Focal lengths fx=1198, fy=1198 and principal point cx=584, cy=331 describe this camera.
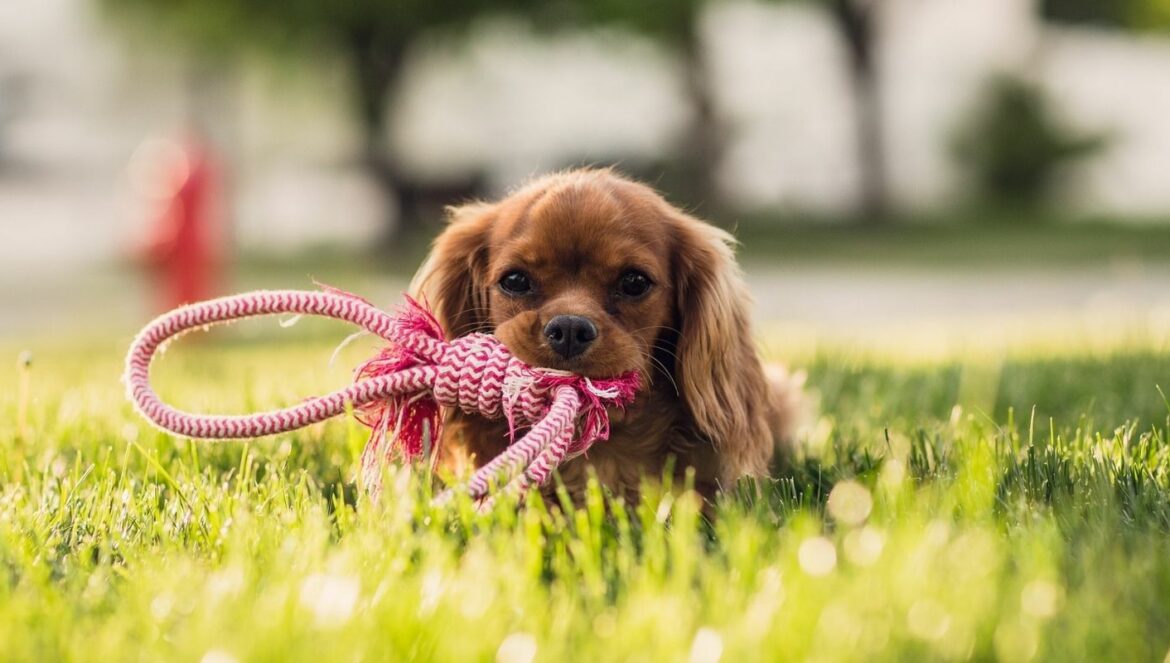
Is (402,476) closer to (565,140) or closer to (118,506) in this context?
(118,506)

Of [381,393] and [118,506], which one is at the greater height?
[381,393]

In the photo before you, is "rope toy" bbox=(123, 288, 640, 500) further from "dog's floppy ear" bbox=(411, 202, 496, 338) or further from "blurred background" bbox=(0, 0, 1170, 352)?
"blurred background" bbox=(0, 0, 1170, 352)

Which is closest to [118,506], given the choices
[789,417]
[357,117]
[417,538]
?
[417,538]

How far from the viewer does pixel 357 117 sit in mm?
21422

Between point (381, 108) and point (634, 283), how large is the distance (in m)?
18.8

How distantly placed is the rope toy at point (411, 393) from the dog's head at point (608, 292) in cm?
8

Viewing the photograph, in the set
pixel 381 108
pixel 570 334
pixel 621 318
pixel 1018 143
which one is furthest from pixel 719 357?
pixel 1018 143

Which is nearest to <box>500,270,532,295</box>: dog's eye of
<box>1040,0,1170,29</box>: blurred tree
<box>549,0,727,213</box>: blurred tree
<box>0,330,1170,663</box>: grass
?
<box>0,330,1170,663</box>: grass

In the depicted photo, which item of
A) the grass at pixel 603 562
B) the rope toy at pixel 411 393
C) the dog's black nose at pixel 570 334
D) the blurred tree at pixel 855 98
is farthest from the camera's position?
the blurred tree at pixel 855 98

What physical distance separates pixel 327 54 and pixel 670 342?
19167 millimetres

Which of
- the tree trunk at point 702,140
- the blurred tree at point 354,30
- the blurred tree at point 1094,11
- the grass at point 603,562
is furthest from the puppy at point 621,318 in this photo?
the blurred tree at point 1094,11

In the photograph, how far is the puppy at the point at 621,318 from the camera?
2.85 meters

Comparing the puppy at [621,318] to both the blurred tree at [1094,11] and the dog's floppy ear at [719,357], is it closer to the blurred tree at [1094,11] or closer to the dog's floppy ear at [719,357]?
the dog's floppy ear at [719,357]

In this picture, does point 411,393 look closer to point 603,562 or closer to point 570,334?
point 570,334
